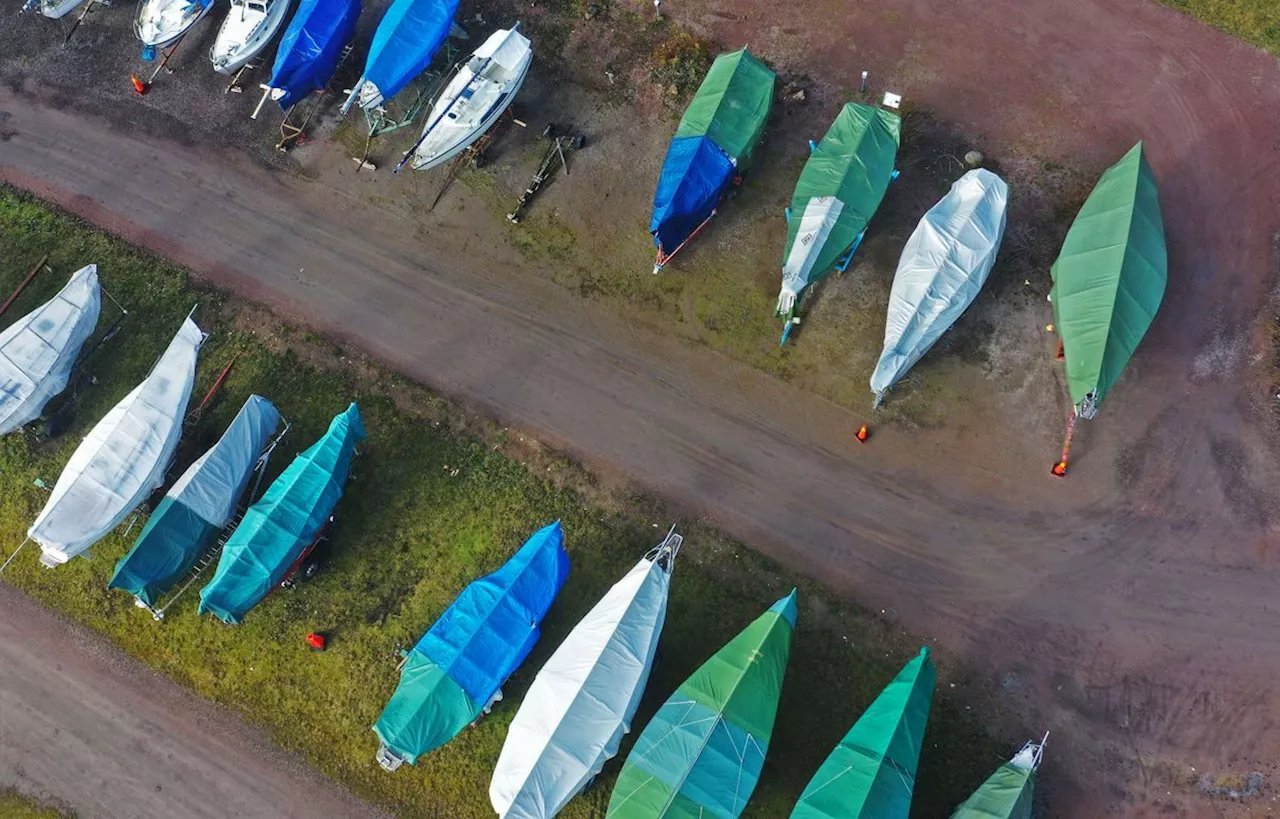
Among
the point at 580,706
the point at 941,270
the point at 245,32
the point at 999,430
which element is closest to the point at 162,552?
the point at 580,706

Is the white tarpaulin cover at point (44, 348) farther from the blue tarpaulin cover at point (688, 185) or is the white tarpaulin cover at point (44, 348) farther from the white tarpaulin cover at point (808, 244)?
the white tarpaulin cover at point (808, 244)

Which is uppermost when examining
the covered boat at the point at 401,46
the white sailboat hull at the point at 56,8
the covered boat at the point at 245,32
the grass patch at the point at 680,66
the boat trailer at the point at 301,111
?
the white sailboat hull at the point at 56,8

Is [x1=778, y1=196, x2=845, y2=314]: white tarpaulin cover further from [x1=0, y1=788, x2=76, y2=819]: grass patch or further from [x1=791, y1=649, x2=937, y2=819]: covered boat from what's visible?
[x1=0, y1=788, x2=76, y2=819]: grass patch

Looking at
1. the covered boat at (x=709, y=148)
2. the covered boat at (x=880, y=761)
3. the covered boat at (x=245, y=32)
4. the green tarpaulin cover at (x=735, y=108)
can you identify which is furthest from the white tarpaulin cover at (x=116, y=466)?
the covered boat at (x=880, y=761)

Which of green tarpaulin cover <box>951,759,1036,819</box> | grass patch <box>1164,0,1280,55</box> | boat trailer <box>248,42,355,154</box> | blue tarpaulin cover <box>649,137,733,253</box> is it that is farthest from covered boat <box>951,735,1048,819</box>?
boat trailer <box>248,42,355,154</box>

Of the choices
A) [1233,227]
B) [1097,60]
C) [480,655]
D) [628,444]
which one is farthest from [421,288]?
[1233,227]

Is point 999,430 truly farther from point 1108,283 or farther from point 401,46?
point 401,46
